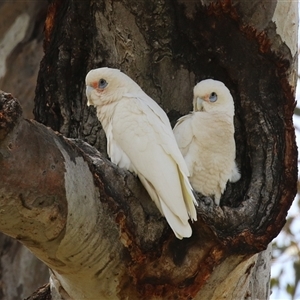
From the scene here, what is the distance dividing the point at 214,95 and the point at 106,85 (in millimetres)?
410

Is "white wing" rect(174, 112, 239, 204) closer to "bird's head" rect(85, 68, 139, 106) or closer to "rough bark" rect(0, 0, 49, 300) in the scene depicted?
"bird's head" rect(85, 68, 139, 106)

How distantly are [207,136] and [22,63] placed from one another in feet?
5.70

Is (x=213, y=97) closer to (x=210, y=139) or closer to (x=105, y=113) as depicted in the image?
(x=210, y=139)

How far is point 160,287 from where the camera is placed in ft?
7.34

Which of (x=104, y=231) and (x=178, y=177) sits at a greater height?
(x=178, y=177)

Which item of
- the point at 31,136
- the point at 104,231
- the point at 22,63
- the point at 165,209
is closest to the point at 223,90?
the point at 165,209

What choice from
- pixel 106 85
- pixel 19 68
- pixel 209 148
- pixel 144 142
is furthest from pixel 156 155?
pixel 19 68

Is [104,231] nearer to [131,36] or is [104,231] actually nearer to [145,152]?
[145,152]

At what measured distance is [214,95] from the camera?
2578 millimetres

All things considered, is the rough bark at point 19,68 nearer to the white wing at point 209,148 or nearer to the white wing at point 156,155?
the white wing at point 156,155

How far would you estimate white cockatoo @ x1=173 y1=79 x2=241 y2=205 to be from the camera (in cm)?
258

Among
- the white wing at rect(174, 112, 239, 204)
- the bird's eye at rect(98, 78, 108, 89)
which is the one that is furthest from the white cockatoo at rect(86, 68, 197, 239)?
the white wing at rect(174, 112, 239, 204)

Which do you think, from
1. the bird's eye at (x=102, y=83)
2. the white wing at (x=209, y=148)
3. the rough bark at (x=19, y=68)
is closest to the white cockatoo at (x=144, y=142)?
the bird's eye at (x=102, y=83)

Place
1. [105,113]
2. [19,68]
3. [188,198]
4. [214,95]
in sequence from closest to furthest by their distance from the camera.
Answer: [188,198] < [214,95] < [105,113] < [19,68]
